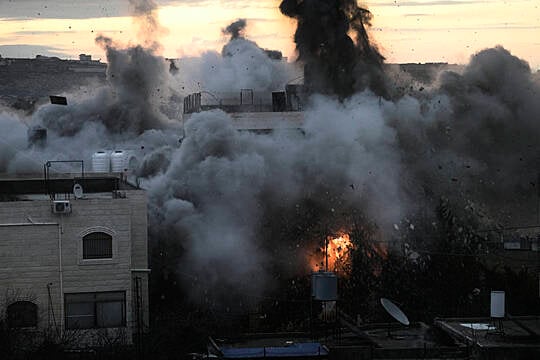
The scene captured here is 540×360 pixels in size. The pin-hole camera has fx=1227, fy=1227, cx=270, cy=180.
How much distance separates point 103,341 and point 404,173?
883 inches

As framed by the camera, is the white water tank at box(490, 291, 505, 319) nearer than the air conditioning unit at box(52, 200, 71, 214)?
Yes

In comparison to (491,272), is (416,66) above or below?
above

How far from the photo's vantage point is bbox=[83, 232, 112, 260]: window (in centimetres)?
2866

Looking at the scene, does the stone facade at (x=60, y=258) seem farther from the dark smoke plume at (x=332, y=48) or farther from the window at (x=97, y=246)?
the dark smoke plume at (x=332, y=48)

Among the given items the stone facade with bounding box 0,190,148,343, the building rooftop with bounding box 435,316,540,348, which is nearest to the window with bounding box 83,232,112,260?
the stone facade with bounding box 0,190,148,343

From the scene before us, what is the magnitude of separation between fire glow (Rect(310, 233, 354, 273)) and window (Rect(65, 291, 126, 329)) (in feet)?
41.0

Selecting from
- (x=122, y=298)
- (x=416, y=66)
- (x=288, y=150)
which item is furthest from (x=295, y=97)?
(x=416, y=66)

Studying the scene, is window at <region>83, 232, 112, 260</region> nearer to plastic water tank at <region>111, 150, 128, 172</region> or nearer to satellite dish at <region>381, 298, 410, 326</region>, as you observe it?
satellite dish at <region>381, 298, 410, 326</region>

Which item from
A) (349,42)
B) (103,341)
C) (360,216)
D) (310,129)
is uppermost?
(349,42)

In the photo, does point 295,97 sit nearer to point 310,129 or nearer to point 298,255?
point 310,129

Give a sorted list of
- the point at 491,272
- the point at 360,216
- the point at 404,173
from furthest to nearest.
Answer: the point at 404,173
the point at 360,216
the point at 491,272

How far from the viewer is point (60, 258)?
93.2ft

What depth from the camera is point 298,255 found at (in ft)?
137

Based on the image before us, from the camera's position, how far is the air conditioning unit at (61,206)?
28172 millimetres
